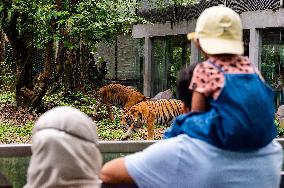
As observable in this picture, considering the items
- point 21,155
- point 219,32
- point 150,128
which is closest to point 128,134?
point 150,128

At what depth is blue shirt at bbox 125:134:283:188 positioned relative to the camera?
1847mm

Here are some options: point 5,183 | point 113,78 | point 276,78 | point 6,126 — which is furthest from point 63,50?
point 5,183

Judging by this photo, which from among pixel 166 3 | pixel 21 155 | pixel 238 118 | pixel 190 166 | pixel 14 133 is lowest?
pixel 14 133

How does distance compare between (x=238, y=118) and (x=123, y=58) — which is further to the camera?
(x=123, y=58)

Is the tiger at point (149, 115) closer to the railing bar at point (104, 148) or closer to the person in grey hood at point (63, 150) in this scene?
the railing bar at point (104, 148)

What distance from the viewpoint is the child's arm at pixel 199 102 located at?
6.23ft

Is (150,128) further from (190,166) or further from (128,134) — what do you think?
(190,166)

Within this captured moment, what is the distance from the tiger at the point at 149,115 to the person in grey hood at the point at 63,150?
8.17 m

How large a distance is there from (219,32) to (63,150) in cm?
63

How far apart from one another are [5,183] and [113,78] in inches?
829

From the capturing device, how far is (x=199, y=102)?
1.91m

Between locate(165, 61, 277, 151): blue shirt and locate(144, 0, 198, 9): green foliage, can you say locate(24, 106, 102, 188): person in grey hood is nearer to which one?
locate(165, 61, 277, 151): blue shirt

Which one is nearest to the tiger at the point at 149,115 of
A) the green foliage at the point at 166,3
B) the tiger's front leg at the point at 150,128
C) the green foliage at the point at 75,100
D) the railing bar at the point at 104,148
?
the tiger's front leg at the point at 150,128

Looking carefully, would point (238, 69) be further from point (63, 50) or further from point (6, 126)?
point (63, 50)
